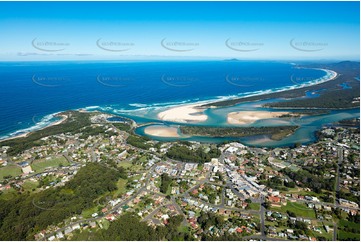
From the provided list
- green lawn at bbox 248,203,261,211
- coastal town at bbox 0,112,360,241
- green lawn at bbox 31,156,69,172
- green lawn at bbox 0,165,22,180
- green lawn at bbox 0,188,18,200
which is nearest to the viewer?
coastal town at bbox 0,112,360,241

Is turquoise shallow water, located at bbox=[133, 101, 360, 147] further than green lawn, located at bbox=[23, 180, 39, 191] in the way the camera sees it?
Yes

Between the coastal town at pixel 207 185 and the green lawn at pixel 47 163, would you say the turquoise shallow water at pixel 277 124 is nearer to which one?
the coastal town at pixel 207 185

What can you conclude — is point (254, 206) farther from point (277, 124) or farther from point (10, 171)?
point (277, 124)

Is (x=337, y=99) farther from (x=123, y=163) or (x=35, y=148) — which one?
(x=35, y=148)

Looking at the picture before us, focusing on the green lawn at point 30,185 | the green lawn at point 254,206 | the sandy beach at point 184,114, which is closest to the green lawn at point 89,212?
the green lawn at point 30,185

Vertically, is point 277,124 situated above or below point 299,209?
below

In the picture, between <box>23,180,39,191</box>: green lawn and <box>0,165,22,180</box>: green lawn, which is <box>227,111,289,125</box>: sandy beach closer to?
<box>23,180,39,191</box>: green lawn

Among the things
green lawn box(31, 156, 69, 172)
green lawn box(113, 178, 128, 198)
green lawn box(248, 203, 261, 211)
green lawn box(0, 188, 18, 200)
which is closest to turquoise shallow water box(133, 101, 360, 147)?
green lawn box(31, 156, 69, 172)

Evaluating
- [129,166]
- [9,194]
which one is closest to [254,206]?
[129,166]
